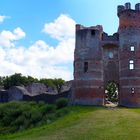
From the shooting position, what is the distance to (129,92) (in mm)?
43625

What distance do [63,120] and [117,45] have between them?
54.2 ft

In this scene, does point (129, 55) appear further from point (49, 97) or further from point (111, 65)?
point (49, 97)

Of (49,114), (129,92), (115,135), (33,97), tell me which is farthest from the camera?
(33,97)

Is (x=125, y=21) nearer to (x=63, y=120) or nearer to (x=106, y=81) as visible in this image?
(x=106, y=81)

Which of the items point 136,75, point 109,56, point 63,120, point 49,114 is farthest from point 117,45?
point 63,120

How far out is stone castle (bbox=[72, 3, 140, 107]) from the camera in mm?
43969

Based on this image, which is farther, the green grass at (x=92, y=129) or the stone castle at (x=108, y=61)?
the stone castle at (x=108, y=61)

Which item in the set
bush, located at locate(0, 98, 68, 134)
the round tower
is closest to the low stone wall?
bush, located at locate(0, 98, 68, 134)

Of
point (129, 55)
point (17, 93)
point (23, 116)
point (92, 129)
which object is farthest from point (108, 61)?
point (92, 129)

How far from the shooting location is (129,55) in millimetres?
44375

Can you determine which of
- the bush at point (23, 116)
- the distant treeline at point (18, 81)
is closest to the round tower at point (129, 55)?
the bush at point (23, 116)

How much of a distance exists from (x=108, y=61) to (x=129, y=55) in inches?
137

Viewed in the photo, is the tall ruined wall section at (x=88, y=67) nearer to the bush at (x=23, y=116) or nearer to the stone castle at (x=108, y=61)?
the stone castle at (x=108, y=61)

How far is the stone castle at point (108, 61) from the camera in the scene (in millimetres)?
43969
